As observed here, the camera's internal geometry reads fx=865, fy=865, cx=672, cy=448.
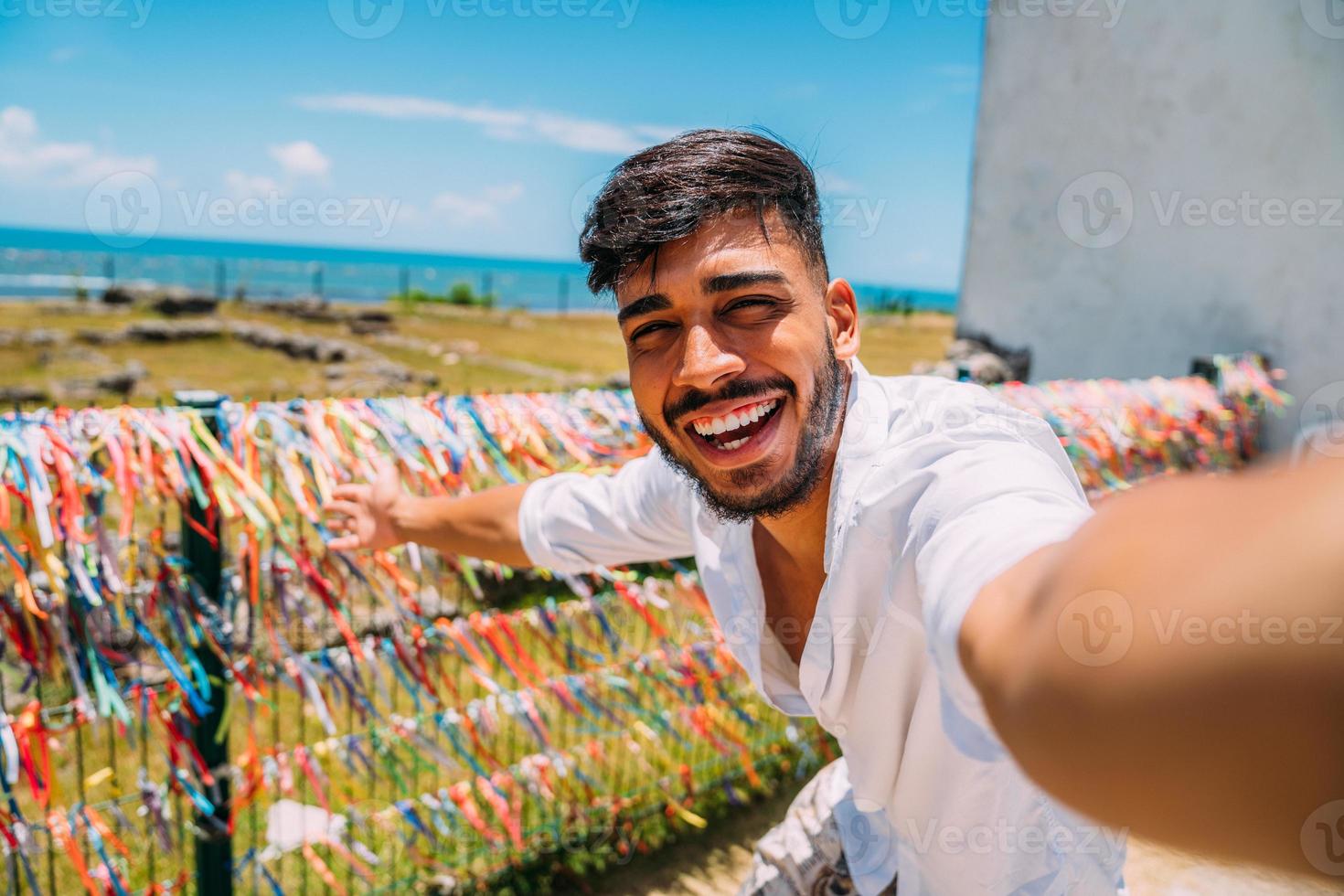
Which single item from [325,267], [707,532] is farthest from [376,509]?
[325,267]

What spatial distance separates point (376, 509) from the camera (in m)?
2.57

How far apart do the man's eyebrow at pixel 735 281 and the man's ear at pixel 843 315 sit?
28 cm

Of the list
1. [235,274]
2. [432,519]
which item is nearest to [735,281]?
[432,519]

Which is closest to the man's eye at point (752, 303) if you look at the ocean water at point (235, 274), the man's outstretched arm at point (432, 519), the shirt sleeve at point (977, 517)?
the shirt sleeve at point (977, 517)

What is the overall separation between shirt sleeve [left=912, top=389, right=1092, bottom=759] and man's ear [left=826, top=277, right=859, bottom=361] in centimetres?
39

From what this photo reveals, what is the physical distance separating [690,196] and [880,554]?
A: 0.84 meters

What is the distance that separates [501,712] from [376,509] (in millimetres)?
1193

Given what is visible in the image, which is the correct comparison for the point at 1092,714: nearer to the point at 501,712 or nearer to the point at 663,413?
the point at 663,413

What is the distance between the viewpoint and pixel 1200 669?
58 centimetres

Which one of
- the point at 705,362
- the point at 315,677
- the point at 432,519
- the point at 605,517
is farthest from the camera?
the point at 315,677

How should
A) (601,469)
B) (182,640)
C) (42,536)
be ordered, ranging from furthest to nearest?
(601,469), (182,640), (42,536)

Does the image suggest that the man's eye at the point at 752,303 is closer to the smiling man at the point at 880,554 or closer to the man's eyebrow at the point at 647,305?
the smiling man at the point at 880,554

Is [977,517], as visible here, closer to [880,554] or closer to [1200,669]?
[880,554]

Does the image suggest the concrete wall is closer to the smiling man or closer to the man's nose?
the smiling man
